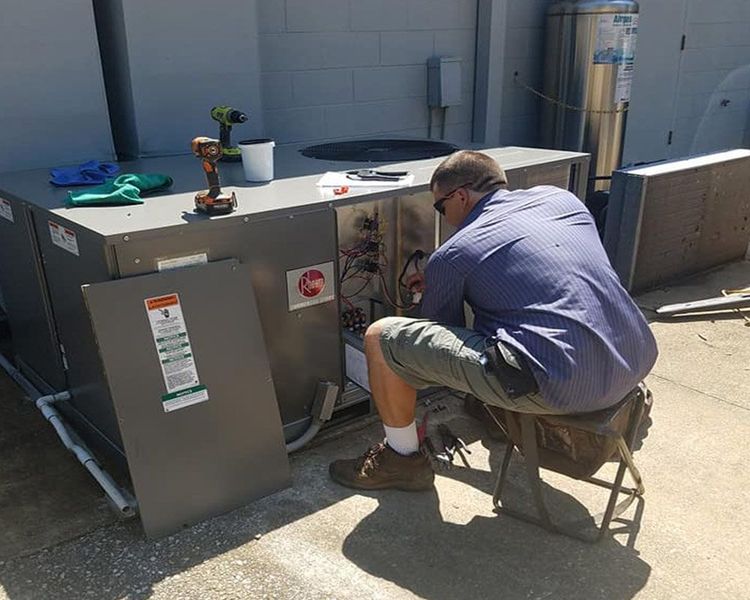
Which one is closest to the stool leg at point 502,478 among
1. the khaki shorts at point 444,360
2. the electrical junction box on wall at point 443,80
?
the khaki shorts at point 444,360

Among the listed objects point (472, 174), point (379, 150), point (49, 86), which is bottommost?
point (379, 150)

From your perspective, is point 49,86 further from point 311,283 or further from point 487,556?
point 487,556

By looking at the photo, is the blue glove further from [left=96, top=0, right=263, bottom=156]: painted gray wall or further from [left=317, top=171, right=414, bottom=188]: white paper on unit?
[left=317, top=171, right=414, bottom=188]: white paper on unit

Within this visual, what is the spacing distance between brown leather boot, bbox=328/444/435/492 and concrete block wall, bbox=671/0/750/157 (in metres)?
5.37

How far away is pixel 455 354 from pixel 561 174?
146 cm

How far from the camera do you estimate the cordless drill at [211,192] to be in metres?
2.18

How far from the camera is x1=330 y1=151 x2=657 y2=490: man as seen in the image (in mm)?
1909

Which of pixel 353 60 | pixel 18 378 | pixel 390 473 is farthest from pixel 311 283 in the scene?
pixel 353 60

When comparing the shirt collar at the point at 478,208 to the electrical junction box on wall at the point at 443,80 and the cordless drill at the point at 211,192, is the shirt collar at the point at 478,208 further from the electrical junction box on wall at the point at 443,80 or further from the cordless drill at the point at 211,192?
the electrical junction box on wall at the point at 443,80

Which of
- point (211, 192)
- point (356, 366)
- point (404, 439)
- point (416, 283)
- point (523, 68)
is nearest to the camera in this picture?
point (211, 192)

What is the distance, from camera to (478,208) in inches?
87.1

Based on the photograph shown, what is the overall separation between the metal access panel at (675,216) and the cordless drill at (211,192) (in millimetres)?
2539

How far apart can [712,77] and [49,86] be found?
5.99m

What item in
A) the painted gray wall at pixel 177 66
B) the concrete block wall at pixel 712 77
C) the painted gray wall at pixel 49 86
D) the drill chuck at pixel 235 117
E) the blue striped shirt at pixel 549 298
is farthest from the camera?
the concrete block wall at pixel 712 77
